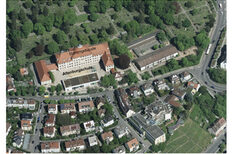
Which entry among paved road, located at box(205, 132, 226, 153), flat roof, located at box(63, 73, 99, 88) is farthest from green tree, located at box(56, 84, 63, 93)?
paved road, located at box(205, 132, 226, 153)

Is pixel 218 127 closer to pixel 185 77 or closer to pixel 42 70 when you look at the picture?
pixel 185 77

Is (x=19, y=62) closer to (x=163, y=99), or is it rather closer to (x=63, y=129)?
(x=63, y=129)

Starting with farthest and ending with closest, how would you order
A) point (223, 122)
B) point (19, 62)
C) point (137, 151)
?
point (19, 62) < point (223, 122) < point (137, 151)

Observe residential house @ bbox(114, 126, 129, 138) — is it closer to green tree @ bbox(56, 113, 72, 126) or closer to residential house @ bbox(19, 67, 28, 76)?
green tree @ bbox(56, 113, 72, 126)

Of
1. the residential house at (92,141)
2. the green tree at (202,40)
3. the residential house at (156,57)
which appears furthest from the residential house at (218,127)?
the green tree at (202,40)

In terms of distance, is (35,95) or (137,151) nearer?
(137,151)

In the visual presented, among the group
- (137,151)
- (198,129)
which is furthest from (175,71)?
(137,151)

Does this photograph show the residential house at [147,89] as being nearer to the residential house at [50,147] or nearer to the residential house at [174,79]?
the residential house at [174,79]

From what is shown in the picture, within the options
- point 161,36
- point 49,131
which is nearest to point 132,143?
point 49,131
